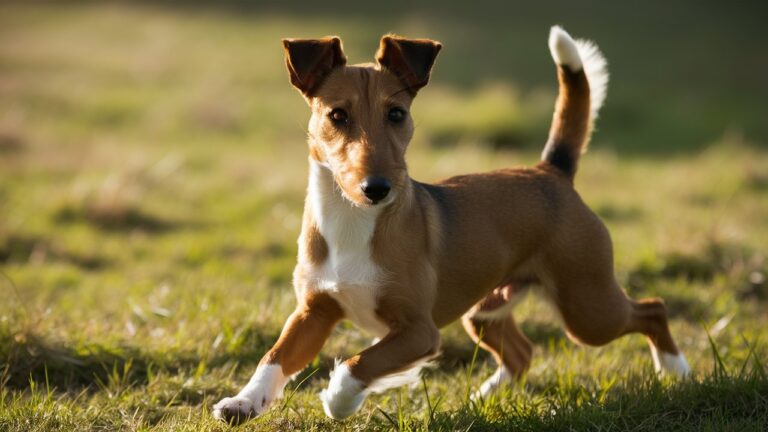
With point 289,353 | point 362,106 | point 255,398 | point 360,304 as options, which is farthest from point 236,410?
point 362,106

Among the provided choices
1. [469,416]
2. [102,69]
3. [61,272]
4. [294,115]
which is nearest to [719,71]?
[294,115]

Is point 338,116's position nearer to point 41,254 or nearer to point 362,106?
point 362,106

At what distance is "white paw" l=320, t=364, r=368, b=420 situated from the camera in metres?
4.44

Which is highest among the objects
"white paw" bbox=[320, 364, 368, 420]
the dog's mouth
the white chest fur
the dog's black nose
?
the dog's black nose

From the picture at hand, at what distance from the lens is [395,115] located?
16.1 feet

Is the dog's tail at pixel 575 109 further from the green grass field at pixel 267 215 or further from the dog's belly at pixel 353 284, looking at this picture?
the dog's belly at pixel 353 284

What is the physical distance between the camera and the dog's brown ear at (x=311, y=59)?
16.2ft

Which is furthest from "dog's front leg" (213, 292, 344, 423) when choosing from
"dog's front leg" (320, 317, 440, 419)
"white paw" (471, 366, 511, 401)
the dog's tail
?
the dog's tail

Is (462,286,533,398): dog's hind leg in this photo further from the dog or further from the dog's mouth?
the dog's mouth

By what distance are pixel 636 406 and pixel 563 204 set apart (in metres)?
1.33

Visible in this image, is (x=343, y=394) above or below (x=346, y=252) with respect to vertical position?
below

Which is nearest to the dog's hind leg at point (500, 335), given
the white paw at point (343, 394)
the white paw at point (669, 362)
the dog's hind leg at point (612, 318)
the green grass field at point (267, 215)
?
the green grass field at point (267, 215)

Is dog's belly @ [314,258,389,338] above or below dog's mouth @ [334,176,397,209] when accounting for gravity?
below

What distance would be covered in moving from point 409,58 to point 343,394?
1897 mm
